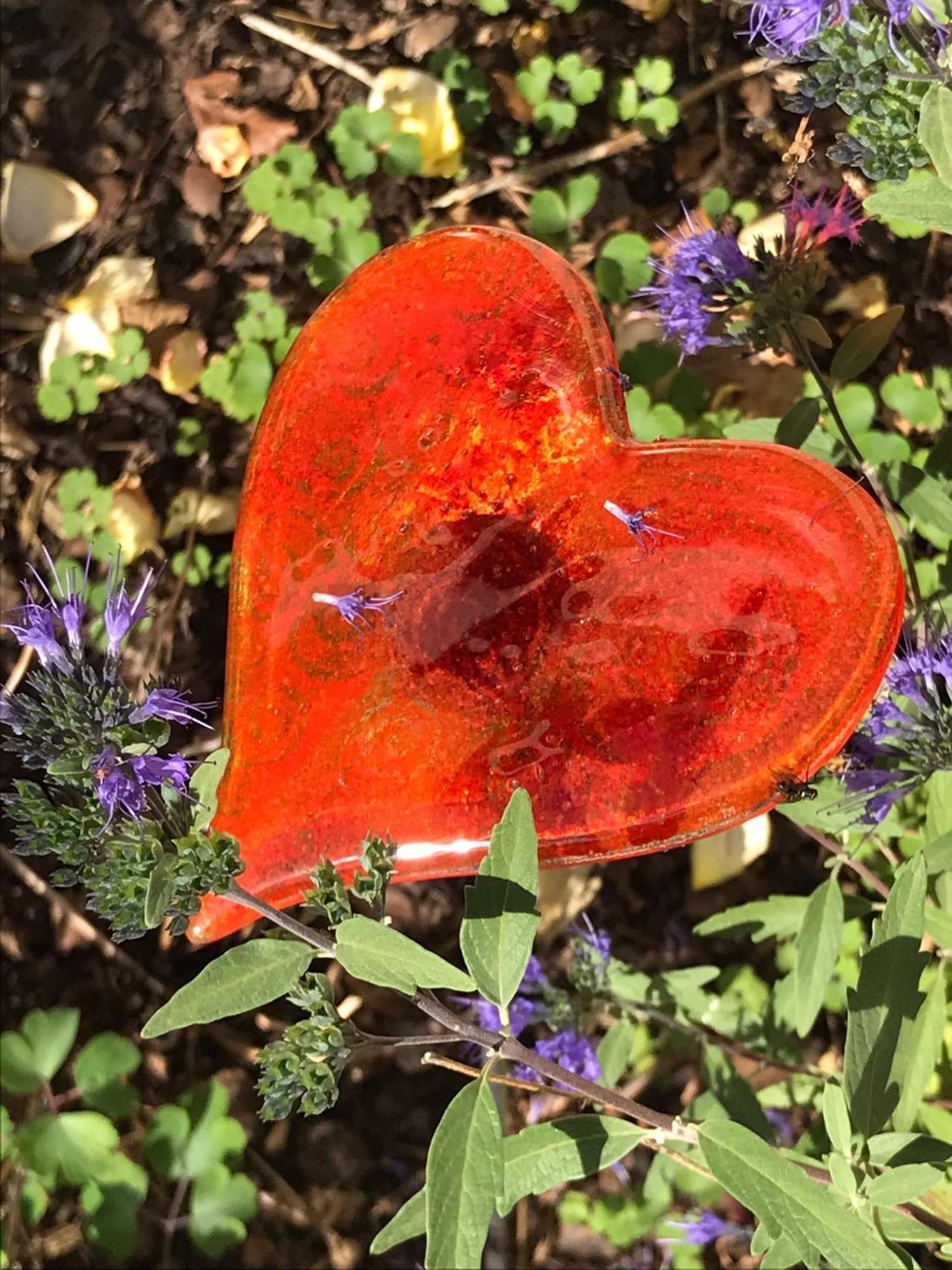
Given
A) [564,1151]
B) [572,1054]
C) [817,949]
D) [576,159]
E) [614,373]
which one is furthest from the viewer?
[576,159]

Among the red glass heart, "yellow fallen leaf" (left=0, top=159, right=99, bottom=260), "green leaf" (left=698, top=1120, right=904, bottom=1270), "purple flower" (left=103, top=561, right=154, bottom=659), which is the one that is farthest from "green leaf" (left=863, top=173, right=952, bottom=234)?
"yellow fallen leaf" (left=0, top=159, right=99, bottom=260)

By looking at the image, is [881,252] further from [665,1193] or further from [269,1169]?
[269,1169]

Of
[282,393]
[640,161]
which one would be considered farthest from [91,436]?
[640,161]

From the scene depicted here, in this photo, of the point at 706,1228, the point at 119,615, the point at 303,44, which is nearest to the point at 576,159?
the point at 303,44

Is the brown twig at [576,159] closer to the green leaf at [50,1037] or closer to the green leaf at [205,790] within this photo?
the green leaf at [205,790]

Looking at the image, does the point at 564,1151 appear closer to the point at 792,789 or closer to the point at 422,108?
the point at 792,789

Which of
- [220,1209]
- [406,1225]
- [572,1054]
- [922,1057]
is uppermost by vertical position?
[406,1225]

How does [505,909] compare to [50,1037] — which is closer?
[505,909]
